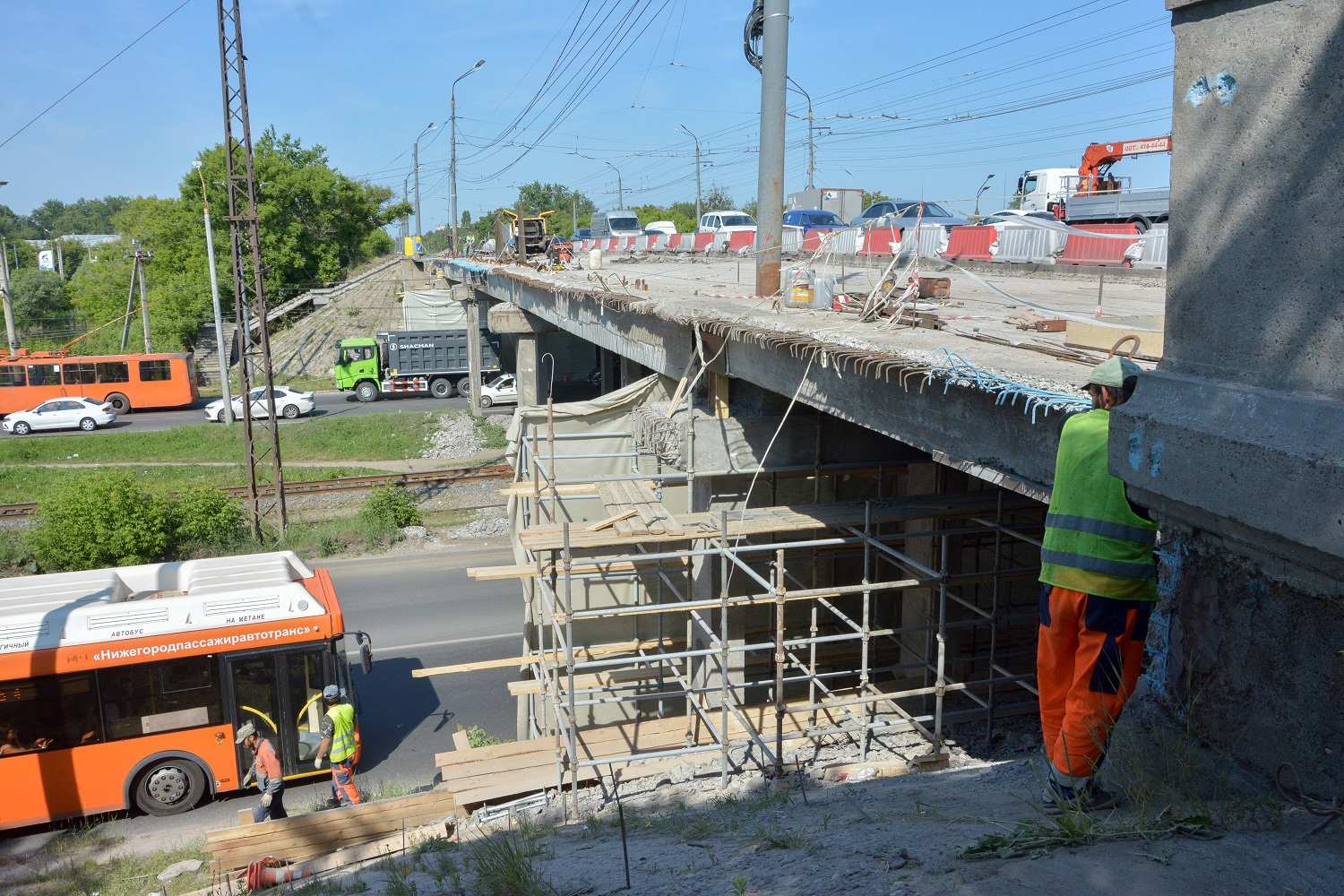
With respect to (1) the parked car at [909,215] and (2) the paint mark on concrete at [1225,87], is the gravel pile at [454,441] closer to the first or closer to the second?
(1) the parked car at [909,215]

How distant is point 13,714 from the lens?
34.9 ft

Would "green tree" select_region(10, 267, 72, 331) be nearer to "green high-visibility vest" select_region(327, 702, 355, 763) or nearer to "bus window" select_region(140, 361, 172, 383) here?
"bus window" select_region(140, 361, 172, 383)

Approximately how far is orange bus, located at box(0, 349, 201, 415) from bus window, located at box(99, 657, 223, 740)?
104 ft

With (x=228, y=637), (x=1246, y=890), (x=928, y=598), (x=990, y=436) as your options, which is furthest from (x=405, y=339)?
(x=1246, y=890)

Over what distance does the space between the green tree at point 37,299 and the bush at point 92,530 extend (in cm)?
5577

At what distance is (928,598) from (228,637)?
769cm

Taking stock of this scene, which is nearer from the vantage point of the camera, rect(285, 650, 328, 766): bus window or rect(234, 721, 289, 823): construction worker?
rect(234, 721, 289, 823): construction worker

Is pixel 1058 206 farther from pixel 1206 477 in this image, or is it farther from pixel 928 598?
pixel 1206 477

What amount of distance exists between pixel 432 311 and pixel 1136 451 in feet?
154

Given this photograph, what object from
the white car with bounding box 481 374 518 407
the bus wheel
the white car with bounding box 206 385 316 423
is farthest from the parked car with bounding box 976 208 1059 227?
the white car with bounding box 206 385 316 423

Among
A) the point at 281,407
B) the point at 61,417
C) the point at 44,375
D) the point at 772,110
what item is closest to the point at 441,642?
the point at 772,110

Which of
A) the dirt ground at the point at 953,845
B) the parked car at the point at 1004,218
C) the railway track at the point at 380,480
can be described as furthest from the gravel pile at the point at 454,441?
the dirt ground at the point at 953,845

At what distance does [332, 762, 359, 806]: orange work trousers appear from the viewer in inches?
419

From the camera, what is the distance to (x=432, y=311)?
4838 centimetres
